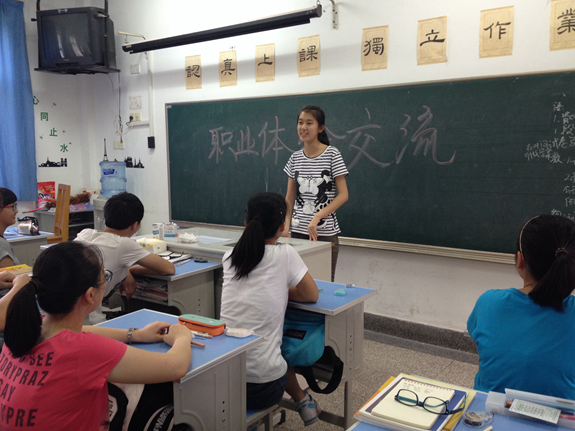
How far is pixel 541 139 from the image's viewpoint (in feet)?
9.76

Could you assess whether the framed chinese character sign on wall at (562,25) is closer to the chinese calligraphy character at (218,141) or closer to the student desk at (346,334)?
the student desk at (346,334)

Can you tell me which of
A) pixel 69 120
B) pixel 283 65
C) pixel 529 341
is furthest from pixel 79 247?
pixel 69 120

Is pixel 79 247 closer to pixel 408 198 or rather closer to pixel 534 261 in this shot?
pixel 534 261

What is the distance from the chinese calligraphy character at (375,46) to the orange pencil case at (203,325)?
2583 millimetres

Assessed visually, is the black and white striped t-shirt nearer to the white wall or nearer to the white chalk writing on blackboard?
the white wall

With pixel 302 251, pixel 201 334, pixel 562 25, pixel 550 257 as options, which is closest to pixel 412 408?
pixel 550 257

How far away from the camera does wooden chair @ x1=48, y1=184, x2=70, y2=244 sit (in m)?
3.85

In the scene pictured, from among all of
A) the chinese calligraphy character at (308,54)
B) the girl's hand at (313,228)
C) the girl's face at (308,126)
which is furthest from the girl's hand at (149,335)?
the chinese calligraphy character at (308,54)

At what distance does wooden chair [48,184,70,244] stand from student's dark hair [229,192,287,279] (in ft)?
8.09

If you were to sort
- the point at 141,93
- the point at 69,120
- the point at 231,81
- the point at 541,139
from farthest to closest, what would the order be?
the point at 69,120
the point at 141,93
the point at 231,81
the point at 541,139

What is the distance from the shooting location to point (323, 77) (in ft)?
12.5

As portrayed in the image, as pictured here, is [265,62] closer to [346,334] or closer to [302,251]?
[302,251]

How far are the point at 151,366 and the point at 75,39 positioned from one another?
456 cm

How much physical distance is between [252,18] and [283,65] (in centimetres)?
56
